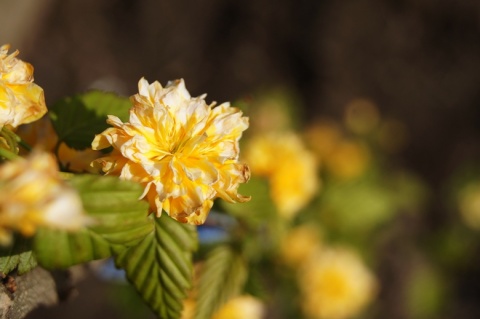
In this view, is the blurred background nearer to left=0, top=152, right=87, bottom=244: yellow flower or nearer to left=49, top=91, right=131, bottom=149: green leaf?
left=49, top=91, right=131, bottom=149: green leaf

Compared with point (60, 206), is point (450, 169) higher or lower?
higher

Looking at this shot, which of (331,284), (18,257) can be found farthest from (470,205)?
(18,257)

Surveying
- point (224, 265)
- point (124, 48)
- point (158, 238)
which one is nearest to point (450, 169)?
point (124, 48)

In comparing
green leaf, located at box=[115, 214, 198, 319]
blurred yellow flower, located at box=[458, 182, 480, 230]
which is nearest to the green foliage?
green leaf, located at box=[115, 214, 198, 319]

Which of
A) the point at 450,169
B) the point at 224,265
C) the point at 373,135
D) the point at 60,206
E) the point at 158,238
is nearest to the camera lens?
the point at 60,206

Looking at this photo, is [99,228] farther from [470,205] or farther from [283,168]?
[470,205]

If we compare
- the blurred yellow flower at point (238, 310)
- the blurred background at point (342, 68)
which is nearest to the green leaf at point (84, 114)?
the blurred yellow flower at point (238, 310)

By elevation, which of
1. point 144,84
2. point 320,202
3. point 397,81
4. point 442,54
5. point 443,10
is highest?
point 443,10

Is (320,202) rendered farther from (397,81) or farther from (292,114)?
(397,81)
